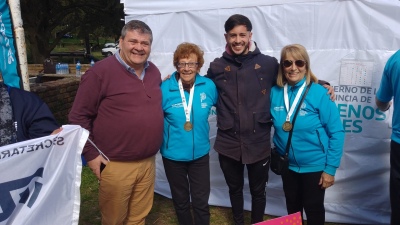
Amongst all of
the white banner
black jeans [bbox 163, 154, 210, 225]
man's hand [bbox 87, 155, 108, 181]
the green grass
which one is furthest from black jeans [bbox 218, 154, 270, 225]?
the white banner

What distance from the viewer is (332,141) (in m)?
2.63

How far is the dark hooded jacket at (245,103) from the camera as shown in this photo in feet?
9.14

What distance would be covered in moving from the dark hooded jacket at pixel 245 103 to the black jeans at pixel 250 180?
0.10 m

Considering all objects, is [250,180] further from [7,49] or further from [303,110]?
[7,49]

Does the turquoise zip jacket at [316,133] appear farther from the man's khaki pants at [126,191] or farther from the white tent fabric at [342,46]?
the man's khaki pants at [126,191]

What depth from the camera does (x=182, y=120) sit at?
2764 millimetres

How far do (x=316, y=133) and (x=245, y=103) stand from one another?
551 mm

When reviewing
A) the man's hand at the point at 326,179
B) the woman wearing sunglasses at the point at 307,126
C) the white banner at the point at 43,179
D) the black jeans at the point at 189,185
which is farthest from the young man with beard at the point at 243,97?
the white banner at the point at 43,179

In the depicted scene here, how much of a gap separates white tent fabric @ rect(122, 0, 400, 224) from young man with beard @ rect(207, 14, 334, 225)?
866 millimetres

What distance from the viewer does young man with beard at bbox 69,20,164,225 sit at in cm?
247

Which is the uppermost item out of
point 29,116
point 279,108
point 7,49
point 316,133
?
point 7,49

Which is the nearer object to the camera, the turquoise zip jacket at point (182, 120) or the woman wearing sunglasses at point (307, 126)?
the woman wearing sunglasses at point (307, 126)

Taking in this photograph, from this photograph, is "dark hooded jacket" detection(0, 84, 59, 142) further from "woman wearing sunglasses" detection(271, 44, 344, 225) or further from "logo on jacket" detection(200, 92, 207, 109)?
"woman wearing sunglasses" detection(271, 44, 344, 225)

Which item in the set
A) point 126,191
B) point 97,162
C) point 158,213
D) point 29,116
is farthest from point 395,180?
point 29,116
